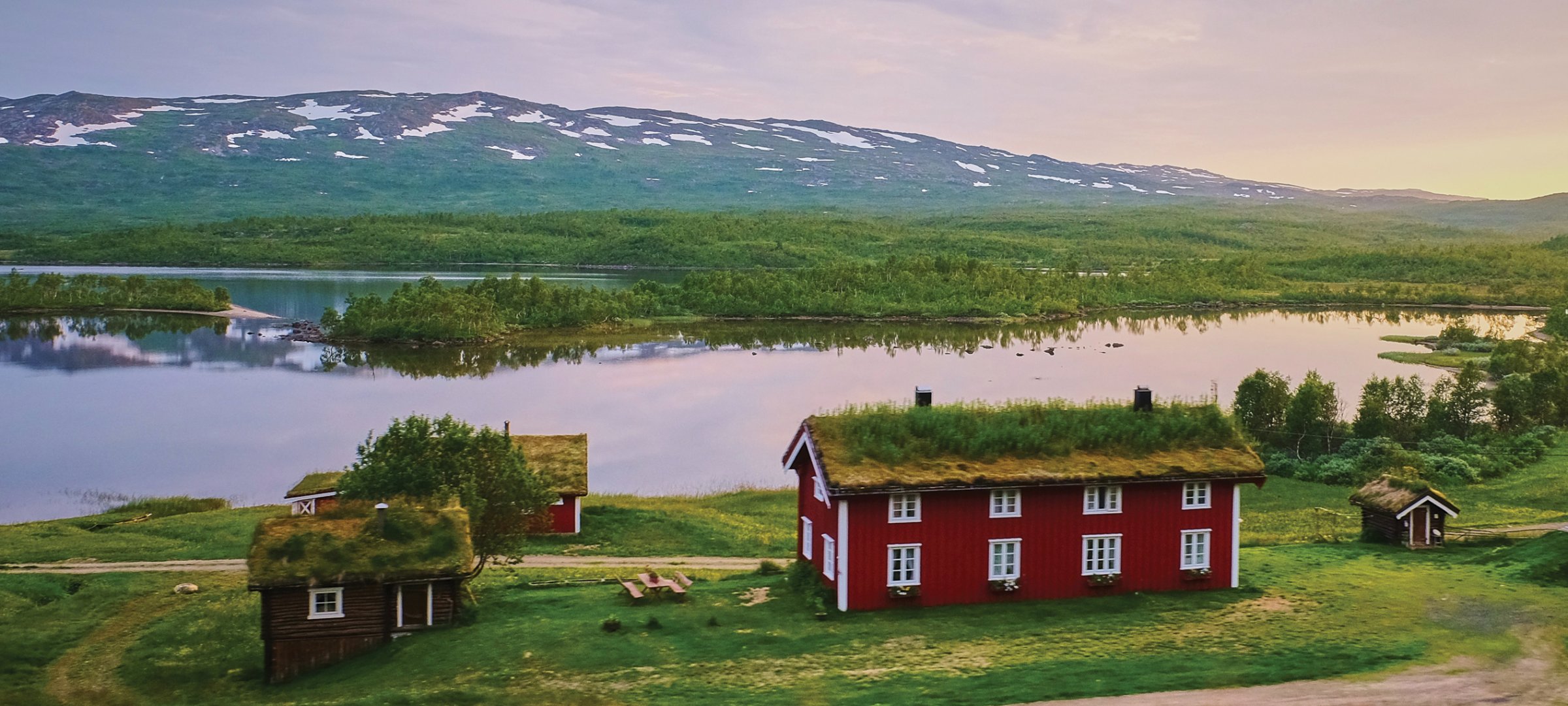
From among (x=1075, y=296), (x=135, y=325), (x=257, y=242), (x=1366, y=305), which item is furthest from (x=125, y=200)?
(x=1366, y=305)

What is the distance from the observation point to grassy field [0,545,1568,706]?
634 inches

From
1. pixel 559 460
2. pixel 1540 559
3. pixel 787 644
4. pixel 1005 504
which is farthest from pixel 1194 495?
pixel 559 460

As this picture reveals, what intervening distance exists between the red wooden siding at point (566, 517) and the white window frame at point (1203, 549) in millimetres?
12912

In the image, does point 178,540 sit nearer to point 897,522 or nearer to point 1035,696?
point 897,522

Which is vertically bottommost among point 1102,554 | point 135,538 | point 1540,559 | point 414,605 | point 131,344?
point 135,538

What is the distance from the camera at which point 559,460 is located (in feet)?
95.2

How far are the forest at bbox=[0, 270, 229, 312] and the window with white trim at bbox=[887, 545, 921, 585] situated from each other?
79.2m

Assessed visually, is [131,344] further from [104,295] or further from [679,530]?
[679,530]

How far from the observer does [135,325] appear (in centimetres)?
8200

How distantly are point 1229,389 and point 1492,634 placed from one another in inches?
1504

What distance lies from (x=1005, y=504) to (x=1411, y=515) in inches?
347

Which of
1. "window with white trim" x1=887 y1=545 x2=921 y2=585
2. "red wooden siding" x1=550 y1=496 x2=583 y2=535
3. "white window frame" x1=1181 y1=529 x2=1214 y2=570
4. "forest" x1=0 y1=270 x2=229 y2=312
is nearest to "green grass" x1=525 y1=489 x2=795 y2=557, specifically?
"red wooden siding" x1=550 y1=496 x2=583 y2=535

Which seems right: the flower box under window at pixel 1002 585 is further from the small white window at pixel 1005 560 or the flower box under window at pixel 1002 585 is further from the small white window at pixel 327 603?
the small white window at pixel 327 603

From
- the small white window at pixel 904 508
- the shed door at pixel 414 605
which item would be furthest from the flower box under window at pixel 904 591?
the shed door at pixel 414 605
